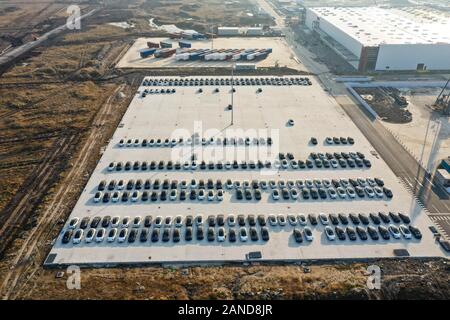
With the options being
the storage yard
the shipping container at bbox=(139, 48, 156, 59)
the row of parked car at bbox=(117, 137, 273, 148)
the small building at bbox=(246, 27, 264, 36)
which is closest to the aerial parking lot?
the row of parked car at bbox=(117, 137, 273, 148)

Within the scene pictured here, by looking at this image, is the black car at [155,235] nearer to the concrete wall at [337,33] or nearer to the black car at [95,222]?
the black car at [95,222]

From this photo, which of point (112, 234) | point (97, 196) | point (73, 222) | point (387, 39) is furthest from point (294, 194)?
point (387, 39)

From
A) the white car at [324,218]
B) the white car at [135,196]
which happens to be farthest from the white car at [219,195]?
the white car at [324,218]

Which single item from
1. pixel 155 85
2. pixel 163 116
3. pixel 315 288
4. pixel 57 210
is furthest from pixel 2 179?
pixel 315 288

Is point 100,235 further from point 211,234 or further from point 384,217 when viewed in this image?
point 384,217

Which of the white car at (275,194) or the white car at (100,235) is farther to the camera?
the white car at (275,194)

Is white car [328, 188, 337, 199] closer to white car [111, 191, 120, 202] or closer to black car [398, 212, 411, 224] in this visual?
black car [398, 212, 411, 224]
